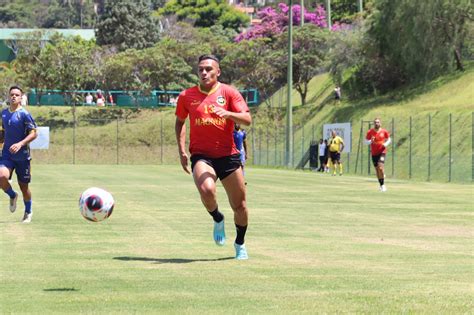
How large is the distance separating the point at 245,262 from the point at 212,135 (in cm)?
153

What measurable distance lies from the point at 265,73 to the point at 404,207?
64201 mm

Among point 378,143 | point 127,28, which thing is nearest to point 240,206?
point 378,143

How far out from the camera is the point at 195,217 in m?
19.1

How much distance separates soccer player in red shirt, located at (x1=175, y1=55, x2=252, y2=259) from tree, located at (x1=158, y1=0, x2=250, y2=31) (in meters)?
118

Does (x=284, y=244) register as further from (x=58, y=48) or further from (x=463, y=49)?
(x=58, y=48)

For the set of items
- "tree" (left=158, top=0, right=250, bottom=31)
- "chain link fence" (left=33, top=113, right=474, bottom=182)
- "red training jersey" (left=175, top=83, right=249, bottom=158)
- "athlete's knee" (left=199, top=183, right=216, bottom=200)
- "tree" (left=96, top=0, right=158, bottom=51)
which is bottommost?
"chain link fence" (left=33, top=113, right=474, bottom=182)

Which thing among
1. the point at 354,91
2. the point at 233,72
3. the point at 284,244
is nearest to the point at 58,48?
the point at 233,72

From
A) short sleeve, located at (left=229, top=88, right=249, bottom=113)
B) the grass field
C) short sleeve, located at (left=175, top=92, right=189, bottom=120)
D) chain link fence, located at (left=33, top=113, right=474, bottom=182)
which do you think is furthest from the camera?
chain link fence, located at (left=33, top=113, right=474, bottom=182)

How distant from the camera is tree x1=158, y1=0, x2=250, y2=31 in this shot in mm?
130000

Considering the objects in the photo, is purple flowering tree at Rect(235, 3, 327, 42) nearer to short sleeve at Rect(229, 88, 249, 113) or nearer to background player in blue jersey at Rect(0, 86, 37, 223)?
background player in blue jersey at Rect(0, 86, 37, 223)

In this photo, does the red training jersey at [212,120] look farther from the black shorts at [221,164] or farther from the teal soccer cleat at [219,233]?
the teal soccer cleat at [219,233]

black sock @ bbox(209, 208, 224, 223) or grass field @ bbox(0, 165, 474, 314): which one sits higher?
black sock @ bbox(209, 208, 224, 223)

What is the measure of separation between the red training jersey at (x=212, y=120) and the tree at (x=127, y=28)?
100 meters

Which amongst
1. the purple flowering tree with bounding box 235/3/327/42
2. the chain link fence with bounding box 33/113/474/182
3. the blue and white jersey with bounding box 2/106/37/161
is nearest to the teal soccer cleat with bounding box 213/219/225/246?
the blue and white jersey with bounding box 2/106/37/161
